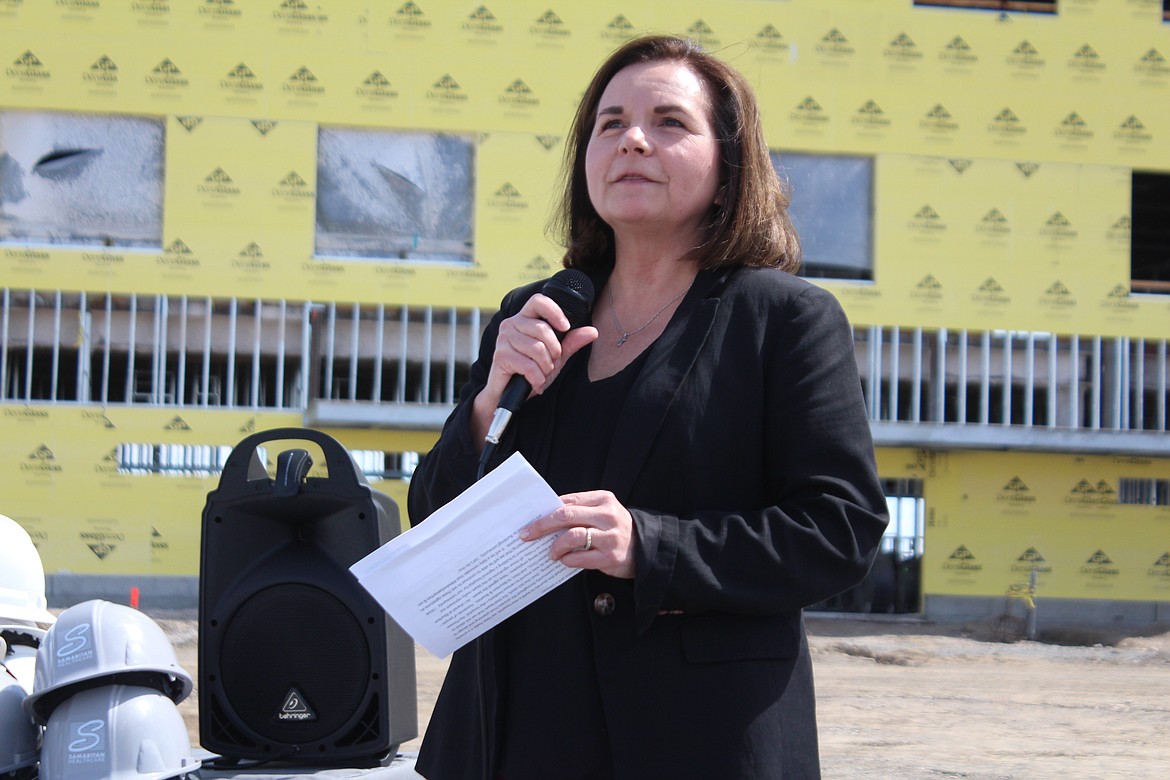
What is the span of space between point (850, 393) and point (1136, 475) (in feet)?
45.0

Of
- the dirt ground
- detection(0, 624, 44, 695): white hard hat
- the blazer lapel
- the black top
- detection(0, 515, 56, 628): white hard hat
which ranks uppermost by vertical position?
the blazer lapel

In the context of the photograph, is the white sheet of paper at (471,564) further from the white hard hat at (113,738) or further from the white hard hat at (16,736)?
the white hard hat at (16,736)

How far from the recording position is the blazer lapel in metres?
1.38

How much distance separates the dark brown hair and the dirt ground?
362cm

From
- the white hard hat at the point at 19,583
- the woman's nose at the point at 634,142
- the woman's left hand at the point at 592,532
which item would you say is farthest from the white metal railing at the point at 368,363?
the woman's left hand at the point at 592,532

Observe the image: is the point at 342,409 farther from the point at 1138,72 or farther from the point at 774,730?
the point at 774,730

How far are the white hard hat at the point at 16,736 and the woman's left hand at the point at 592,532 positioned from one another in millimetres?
2003

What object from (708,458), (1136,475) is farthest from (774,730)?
(1136,475)

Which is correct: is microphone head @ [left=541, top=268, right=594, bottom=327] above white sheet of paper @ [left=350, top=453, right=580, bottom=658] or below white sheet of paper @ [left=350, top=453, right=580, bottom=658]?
above

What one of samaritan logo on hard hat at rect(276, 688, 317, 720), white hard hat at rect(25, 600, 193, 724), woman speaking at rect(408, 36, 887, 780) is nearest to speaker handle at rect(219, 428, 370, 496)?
white hard hat at rect(25, 600, 193, 724)

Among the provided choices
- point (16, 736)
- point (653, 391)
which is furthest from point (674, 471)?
point (16, 736)

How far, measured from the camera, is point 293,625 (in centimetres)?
289

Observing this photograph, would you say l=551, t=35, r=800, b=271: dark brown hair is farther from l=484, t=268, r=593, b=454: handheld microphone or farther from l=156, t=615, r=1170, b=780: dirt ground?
l=156, t=615, r=1170, b=780: dirt ground

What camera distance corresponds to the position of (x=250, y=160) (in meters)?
13.0
